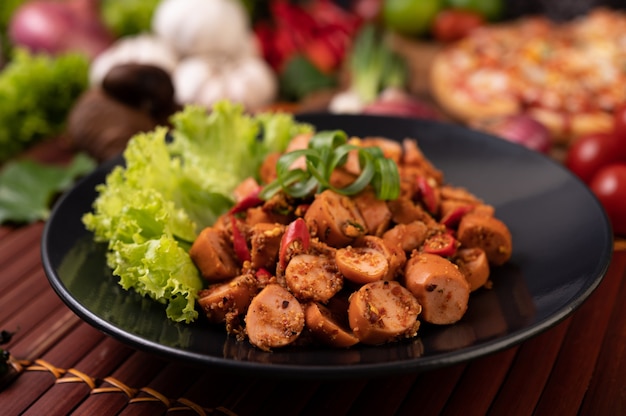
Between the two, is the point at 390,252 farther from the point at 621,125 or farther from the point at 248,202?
the point at 621,125

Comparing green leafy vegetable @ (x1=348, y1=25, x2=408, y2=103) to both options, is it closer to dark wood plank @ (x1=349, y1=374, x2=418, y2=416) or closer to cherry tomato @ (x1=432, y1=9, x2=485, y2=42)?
cherry tomato @ (x1=432, y1=9, x2=485, y2=42)

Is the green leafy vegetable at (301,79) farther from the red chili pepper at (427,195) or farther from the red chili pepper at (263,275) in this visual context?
the red chili pepper at (263,275)

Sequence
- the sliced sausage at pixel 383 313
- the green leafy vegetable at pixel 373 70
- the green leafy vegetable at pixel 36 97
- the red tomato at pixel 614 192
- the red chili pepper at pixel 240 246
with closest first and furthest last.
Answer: the sliced sausage at pixel 383 313
the red chili pepper at pixel 240 246
the red tomato at pixel 614 192
the green leafy vegetable at pixel 36 97
the green leafy vegetable at pixel 373 70

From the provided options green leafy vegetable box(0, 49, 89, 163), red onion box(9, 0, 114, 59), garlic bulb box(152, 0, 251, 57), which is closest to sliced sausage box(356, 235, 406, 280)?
green leafy vegetable box(0, 49, 89, 163)

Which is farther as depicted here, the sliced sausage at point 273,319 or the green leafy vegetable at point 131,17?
the green leafy vegetable at point 131,17

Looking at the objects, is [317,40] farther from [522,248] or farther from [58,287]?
[58,287]

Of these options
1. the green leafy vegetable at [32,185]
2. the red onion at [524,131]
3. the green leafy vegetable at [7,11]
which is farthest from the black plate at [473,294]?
the green leafy vegetable at [7,11]

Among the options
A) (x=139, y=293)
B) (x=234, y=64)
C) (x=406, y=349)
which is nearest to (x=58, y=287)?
(x=139, y=293)

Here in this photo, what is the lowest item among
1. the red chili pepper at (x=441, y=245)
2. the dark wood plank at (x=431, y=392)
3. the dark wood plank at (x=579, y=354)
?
the dark wood plank at (x=579, y=354)
